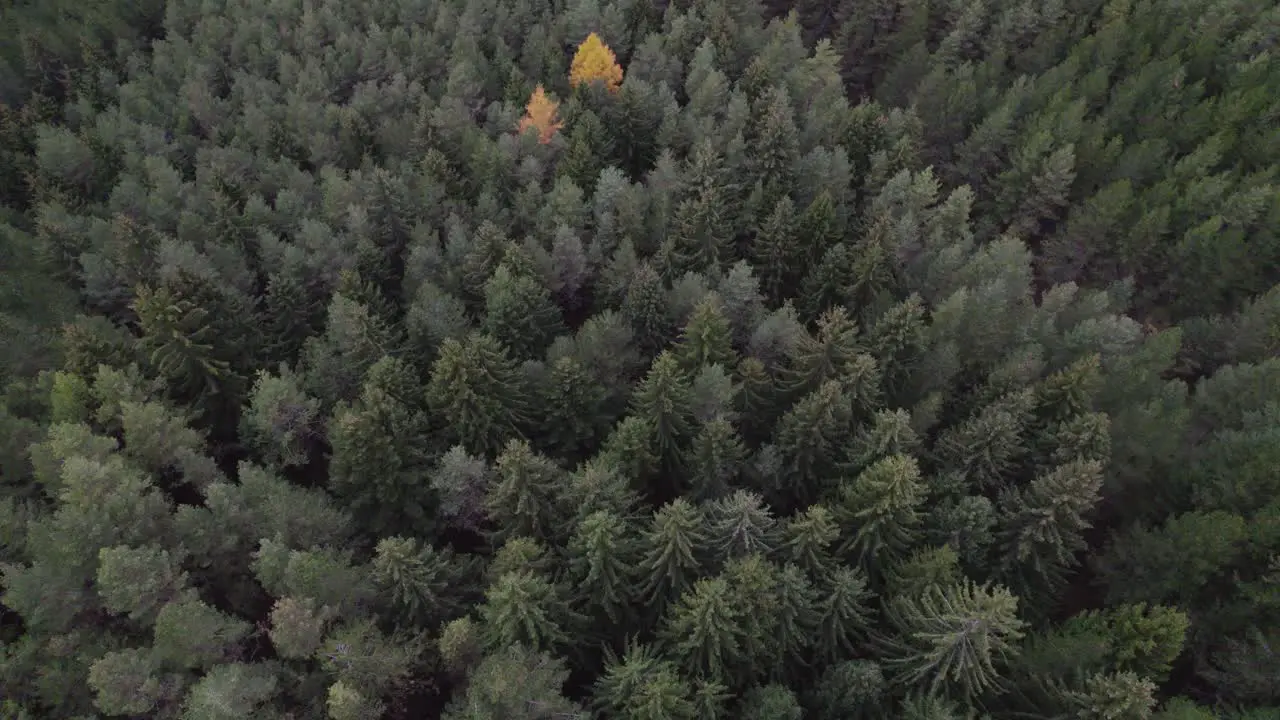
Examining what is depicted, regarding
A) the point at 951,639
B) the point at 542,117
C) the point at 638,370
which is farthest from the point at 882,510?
the point at 542,117

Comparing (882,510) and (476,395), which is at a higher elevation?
(882,510)

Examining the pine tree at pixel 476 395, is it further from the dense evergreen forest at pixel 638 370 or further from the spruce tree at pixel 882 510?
the spruce tree at pixel 882 510

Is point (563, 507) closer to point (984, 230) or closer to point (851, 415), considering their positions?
point (851, 415)

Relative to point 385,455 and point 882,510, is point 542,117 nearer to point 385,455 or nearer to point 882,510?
point 385,455

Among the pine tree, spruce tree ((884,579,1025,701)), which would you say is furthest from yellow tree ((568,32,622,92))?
spruce tree ((884,579,1025,701))

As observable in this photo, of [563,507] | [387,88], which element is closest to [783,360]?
[563,507]

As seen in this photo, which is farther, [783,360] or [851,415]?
[783,360]
